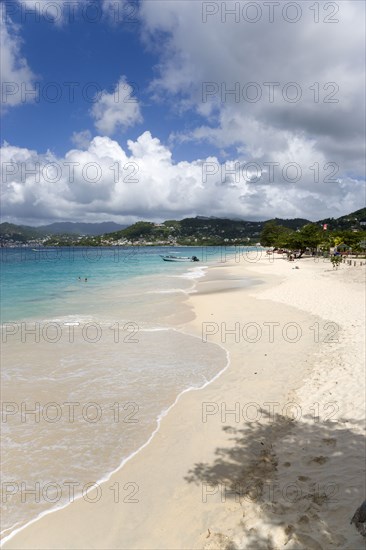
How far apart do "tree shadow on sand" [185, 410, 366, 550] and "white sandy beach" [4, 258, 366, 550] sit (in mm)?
20

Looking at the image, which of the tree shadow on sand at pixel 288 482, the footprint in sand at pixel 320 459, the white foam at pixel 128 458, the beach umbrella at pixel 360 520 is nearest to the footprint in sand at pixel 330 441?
the tree shadow on sand at pixel 288 482

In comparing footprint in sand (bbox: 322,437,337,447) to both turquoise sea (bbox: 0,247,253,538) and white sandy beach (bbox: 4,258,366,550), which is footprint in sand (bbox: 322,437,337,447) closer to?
white sandy beach (bbox: 4,258,366,550)

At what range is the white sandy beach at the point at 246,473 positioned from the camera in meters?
5.43

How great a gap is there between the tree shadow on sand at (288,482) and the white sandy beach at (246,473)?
0.02 m

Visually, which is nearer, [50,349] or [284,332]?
[50,349]

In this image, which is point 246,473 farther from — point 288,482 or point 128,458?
point 128,458

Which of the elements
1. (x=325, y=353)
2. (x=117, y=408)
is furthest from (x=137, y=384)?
(x=325, y=353)

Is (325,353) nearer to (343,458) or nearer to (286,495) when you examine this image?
(343,458)

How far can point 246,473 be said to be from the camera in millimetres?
6871

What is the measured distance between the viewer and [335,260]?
52.8 m

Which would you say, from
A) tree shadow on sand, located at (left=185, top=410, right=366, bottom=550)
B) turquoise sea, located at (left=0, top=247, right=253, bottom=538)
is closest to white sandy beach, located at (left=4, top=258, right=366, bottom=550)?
tree shadow on sand, located at (left=185, top=410, right=366, bottom=550)

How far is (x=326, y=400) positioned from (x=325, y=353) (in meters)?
4.44

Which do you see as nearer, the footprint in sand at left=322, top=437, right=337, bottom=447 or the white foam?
the white foam

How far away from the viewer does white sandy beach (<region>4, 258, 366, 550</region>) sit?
214 inches
